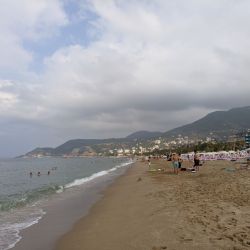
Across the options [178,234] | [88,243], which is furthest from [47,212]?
[178,234]

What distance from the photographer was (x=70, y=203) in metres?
22.0

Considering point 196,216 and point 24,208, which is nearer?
point 196,216

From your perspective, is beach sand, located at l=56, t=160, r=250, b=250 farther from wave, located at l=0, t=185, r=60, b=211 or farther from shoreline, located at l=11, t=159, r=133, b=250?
wave, located at l=0, t=185, r=60, b=211

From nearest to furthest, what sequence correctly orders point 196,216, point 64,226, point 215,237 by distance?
point 215,237 → point 196,216 → point 64,226

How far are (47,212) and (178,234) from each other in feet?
31.6

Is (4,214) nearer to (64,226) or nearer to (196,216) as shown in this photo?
(64,226)

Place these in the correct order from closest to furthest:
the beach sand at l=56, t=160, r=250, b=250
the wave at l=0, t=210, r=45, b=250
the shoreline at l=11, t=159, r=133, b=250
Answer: the beach sand at l=56, t=160, r=250, b=250 → the shoreline at l=11, t=159, r=133, b=250 → the wave at l=0, t=210, r=45, b=250

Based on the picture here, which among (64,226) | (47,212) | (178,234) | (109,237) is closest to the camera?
(178,234)

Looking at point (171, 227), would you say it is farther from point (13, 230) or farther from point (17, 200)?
point (17, 200)

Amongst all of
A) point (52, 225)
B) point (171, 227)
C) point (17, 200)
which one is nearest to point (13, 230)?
point (52, 225)

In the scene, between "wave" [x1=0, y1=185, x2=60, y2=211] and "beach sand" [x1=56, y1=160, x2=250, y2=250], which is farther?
"wave" [x1=0, y1=185, x2=60, y2=211]

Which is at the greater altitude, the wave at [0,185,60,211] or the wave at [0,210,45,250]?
the wave at [0,185,60,211]

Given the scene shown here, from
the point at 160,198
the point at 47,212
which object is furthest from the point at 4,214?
the point at 160,198

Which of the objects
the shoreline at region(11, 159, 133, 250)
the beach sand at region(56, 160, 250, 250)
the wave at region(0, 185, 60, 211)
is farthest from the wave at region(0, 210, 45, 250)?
the wave at region(0, 185, 60, 211)
